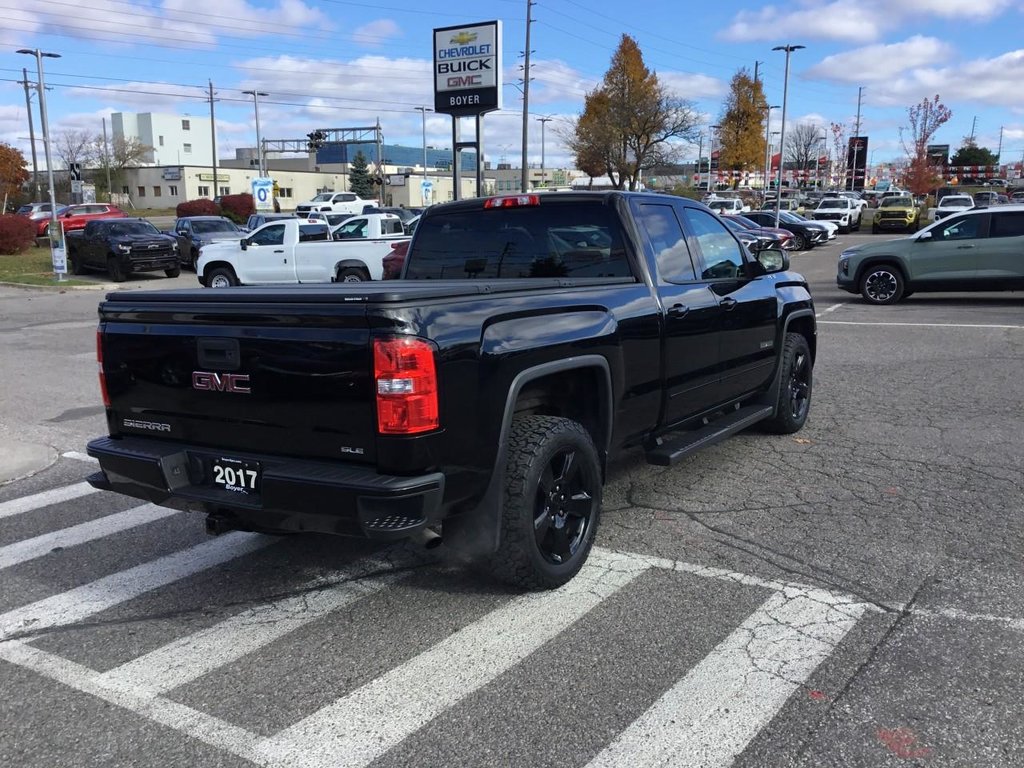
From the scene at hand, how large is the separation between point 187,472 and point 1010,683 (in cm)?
353

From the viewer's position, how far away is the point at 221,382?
12.4 feet

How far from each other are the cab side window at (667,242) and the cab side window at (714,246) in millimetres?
188

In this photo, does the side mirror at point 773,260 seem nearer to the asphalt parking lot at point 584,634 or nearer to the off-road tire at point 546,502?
the asphalt parking lot at point 584,634

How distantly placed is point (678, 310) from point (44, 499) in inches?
177

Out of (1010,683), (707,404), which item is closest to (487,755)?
(1010,683)

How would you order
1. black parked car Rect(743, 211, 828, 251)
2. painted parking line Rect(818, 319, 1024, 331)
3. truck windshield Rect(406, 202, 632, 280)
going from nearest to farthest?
truck windshield Rect(406, 202, 632, 280), painted parking line Rect(818, 319, 1024, 331), black parked car Rect(743, 211, 828, 251)

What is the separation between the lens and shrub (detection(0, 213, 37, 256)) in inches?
1204

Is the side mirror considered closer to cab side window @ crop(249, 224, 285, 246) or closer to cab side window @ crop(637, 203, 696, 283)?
cab side window @ crop(637, 203, 696, 283)

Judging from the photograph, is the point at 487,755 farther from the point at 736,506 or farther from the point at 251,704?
the point at 736,506

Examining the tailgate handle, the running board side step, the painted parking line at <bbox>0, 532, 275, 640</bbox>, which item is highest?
the tailgate handle

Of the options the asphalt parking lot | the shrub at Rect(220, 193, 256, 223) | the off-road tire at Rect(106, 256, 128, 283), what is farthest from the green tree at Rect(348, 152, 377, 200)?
the asphalt parking lot

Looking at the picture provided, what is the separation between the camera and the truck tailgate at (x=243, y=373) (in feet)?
11.3

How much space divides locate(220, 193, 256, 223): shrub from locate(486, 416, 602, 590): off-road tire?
49.9 m

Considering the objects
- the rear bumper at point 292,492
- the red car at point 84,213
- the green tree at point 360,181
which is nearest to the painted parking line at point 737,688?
the rear bumper at point 292,492
